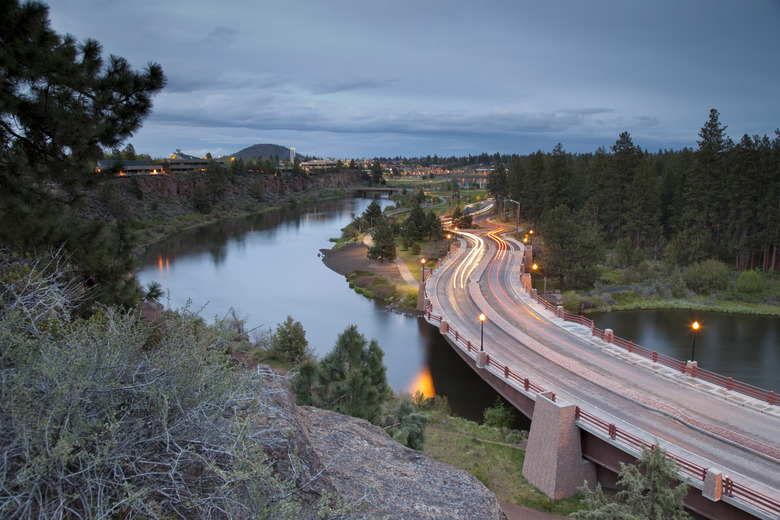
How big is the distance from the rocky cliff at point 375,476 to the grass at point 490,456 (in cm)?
1013

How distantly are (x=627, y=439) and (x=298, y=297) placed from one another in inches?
1300

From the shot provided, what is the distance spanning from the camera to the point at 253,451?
4.48m

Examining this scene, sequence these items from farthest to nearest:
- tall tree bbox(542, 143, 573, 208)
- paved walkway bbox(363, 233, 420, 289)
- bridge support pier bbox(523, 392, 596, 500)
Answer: tall tree bbox(542, 143, 573, 208), paved walkway bbox(363, 233, 420, 289), bridge support pier bbox(523, 392, 596, 500)

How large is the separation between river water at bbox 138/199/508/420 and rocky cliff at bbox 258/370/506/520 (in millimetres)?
5484

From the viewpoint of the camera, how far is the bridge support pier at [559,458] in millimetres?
16688

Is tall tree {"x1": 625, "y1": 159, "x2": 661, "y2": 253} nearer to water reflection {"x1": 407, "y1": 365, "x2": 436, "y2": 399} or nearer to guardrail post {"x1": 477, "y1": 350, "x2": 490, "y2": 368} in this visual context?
water reflection {"x1": 407, "y1": 365, "x2": 436, "y2": 399}

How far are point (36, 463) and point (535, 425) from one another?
1674 cm

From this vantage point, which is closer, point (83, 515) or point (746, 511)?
point (83, 515)

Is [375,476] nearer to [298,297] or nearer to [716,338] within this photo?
[716,338]

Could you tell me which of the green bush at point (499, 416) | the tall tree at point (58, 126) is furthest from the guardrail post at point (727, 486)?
the tall tree at point (58, 126)

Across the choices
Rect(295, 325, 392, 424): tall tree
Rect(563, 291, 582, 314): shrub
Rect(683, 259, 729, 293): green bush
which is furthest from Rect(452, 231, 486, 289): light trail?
Rect(295, 325, 392, 424): tall tree

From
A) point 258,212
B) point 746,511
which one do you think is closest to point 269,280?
point 746,511

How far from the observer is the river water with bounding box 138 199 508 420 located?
2808cm

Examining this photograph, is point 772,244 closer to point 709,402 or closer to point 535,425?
point 709,402
